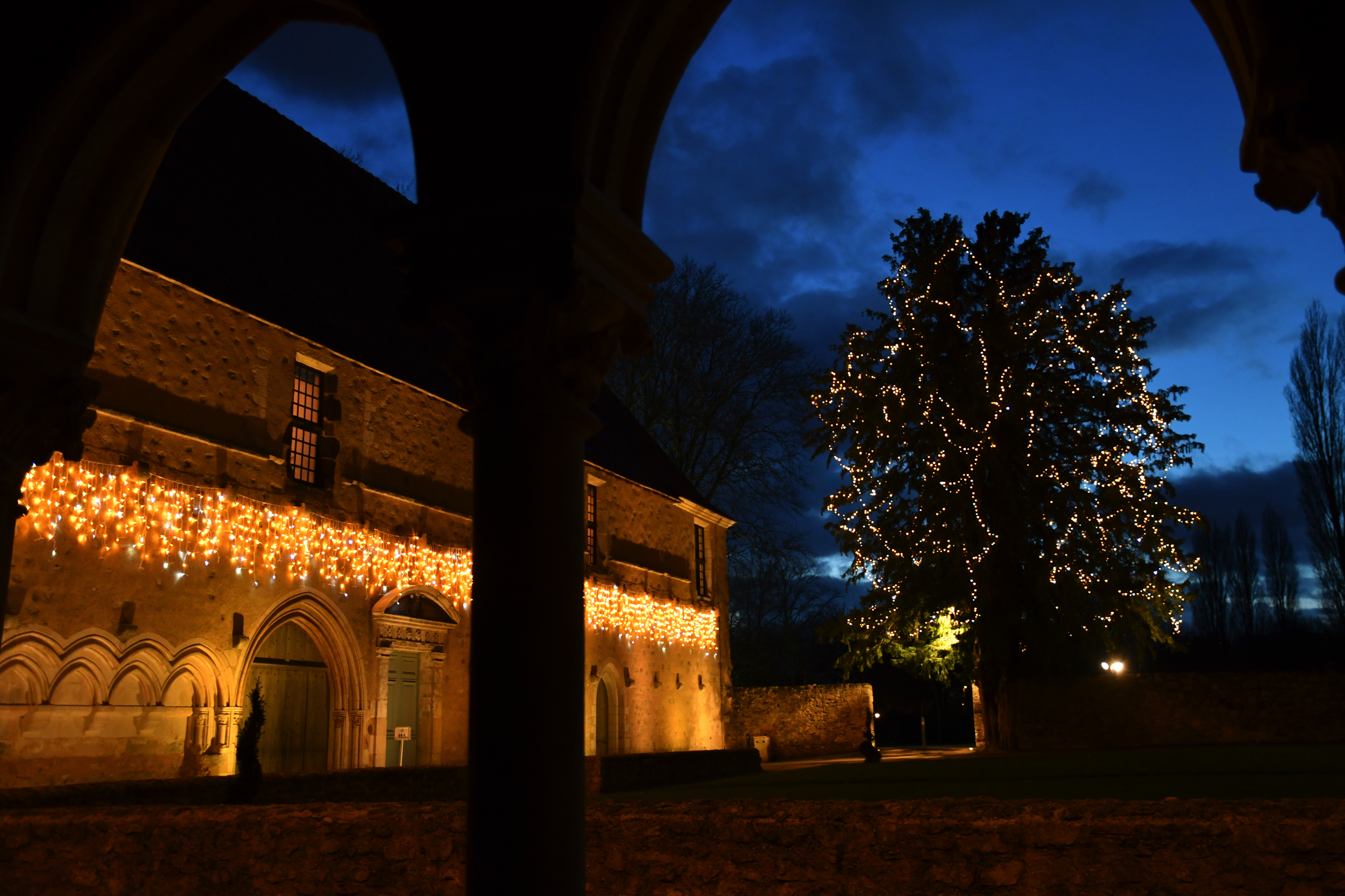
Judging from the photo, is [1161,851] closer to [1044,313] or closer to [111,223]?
[111,223]

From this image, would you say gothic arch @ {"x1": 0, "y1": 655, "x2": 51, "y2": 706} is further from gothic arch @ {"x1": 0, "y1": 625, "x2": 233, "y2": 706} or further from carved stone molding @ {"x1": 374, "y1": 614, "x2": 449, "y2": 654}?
carved stone molding @ {"x1": 374, "y1": 614, "x2": 449, "y2": 654}

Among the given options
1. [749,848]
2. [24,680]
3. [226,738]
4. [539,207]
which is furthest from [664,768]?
[539,207]

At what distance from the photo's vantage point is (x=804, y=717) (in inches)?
1171

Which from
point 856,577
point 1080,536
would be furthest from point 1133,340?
point 856,577

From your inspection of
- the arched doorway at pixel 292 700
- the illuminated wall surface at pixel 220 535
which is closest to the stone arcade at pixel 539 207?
the illuminated wall surface at pixel 220 535

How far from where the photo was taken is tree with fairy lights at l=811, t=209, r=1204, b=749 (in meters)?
19.5

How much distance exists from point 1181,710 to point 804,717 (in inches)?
489

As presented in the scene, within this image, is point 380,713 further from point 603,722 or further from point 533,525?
point 533,525

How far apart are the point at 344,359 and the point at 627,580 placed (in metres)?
9.34

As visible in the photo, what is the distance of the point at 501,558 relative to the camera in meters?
3.67

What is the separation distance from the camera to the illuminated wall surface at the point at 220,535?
37.1 ft

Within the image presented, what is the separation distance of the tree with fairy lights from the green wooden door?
9.00m

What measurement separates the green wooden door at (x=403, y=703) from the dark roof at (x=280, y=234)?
173 inches

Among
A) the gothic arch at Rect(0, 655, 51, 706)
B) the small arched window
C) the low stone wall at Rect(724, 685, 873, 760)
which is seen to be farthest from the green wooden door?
the low stone wall at Rect(724, 685, 873, 760)
